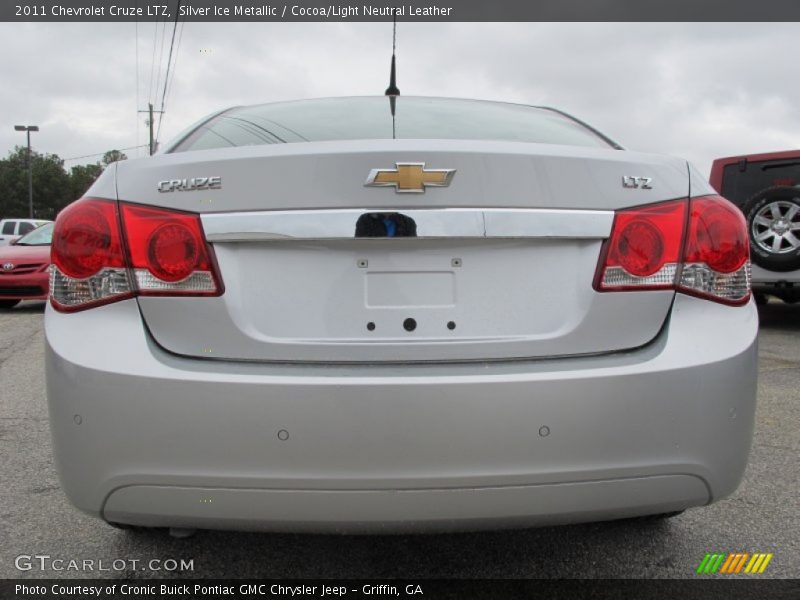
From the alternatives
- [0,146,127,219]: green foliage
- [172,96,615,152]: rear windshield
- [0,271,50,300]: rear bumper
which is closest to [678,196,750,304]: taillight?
[172,96,615,152]: rear windshield

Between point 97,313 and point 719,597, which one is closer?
point 97,313

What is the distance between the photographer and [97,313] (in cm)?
163

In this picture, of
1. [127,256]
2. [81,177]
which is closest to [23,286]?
[127,256]

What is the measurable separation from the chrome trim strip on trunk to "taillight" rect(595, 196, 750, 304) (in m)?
0.12

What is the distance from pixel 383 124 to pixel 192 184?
2.48 feet

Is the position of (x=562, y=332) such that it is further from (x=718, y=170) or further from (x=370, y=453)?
(x=718, y=170)

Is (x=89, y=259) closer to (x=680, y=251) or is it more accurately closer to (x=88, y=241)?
(x=88, y=241)

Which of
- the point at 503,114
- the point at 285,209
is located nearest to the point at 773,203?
the point at 503,114

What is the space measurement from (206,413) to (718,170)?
788 centimetres

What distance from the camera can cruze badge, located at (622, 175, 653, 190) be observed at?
1.67 metres

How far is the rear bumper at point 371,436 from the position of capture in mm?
1537

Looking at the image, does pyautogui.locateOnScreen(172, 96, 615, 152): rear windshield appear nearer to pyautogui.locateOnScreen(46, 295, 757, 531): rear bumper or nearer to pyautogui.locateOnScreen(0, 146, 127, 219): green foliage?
pyautogui.locateOnScreen(46, 295, 757, 531): rear bumper

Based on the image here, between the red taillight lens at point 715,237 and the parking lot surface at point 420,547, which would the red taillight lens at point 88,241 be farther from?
the red taillight lens at point 715,237

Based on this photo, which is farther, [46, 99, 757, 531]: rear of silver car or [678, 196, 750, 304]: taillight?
[678, 196, 750, 304]: taillight
